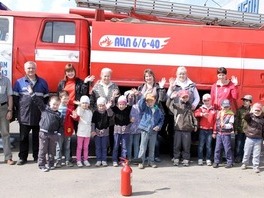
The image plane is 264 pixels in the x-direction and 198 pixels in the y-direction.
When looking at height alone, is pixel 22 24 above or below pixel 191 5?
below

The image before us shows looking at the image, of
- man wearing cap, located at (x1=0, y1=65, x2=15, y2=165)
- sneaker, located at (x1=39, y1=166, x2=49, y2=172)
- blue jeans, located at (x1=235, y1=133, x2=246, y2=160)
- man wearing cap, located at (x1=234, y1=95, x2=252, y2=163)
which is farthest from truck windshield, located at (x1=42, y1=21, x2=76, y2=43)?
blue jeans, located at (x1=235, y1=133, x2=246, y2=160)

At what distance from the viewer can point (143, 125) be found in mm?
6605

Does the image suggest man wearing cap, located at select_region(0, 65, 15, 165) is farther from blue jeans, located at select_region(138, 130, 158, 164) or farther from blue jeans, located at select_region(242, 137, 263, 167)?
blue jeans, located at select_region(242, 137, 263, 167)

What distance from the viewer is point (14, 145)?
8289 millimetres

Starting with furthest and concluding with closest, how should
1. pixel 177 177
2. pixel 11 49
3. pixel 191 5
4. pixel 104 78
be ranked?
pixel 191 5, pixel 11 49, pixel 104 78, pixel 177 177

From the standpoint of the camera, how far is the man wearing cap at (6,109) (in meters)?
6.46

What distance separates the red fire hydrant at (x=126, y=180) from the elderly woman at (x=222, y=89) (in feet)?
8.61

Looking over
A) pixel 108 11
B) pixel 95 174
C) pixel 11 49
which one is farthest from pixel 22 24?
pixel 95 174

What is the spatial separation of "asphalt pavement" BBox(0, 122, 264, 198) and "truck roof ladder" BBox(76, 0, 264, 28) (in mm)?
3317

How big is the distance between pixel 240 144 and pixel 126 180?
9.74 ft

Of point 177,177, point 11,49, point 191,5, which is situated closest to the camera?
point 177,177

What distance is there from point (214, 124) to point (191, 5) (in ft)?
9.26

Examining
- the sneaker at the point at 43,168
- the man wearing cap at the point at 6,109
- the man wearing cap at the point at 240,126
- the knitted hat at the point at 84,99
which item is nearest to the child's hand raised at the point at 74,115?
the knitted hat at the point at 84,99

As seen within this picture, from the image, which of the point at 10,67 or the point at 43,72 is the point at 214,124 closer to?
the point at 43,72
